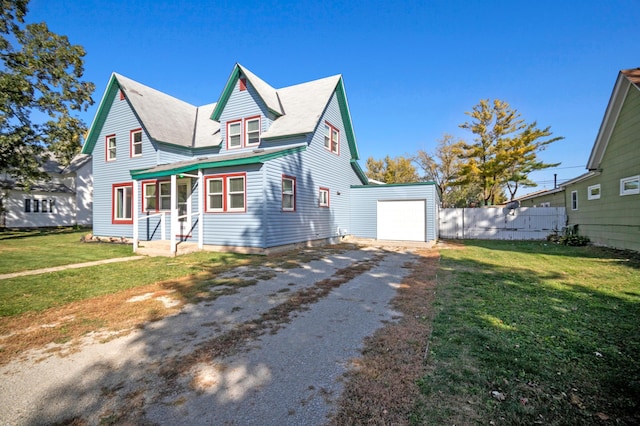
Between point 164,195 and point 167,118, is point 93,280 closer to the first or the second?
point 164,195

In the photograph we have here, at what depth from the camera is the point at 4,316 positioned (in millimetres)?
4992

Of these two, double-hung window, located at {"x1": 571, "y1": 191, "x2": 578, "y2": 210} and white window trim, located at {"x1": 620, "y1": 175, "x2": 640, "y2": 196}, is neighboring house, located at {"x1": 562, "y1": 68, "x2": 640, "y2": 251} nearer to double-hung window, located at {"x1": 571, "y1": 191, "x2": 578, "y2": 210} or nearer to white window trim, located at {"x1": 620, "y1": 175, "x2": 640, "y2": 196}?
white window trim, located at {"x1": 620, "y1": 175, "x2": 640, "y2": 196}

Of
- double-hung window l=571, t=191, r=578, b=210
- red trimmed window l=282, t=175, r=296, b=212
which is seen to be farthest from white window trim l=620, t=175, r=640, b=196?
red trimmed window l=282, t=175, r=296, b=212

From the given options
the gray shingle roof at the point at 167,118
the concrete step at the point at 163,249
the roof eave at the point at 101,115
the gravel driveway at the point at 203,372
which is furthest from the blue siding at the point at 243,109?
the gravel driveway at the point at 203,372

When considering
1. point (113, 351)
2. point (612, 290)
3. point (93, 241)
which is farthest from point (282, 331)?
point (93, 241)

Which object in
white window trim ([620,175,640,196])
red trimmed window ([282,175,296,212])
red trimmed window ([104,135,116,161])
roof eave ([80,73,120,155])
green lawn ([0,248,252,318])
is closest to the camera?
green lawn ([0,248,252,318])

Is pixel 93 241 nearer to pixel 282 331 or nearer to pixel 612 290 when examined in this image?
pixel 282 331

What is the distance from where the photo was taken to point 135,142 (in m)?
16.0

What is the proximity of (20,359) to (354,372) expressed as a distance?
398cm

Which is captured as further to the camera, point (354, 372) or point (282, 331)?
point (282, 331)

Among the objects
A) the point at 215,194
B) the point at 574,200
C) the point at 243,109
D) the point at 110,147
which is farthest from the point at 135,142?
the point at 574,200

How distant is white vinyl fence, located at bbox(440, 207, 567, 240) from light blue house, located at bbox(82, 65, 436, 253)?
4968 mm

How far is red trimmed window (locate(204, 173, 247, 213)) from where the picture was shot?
484 inches

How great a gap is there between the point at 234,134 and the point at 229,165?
4047mm
